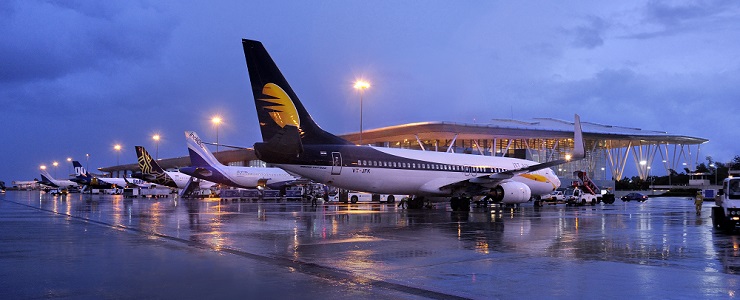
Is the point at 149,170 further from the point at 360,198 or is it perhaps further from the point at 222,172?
the point at 360,198

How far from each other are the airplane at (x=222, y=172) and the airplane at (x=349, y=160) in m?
31.0

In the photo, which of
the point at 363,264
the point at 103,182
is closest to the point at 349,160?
the point at 363,264

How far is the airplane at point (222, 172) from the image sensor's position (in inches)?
2414

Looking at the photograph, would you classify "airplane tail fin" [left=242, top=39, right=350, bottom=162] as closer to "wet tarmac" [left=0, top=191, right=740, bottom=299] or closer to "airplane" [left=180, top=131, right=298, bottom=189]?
"wet tarmac" [left=0, top=191, right=740, bottom=299]

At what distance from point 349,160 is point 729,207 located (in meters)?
15.4

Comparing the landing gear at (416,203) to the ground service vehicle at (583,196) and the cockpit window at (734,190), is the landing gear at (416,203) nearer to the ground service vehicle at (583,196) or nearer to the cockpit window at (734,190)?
the ground service vehicle at (583,196)

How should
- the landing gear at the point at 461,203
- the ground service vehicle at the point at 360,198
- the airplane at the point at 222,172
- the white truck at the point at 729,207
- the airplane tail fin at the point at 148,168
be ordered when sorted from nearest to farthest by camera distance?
the white truck at the point at 729,207 → the landing gear at the point at 461,203 → the ground service vehicle at the point at 360,198 → the airplane at the point at 222,172 → the airplane tail fin at the point at 148,168

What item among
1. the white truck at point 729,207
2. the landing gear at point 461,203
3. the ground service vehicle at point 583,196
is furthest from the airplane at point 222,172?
the white truck at point 729,207

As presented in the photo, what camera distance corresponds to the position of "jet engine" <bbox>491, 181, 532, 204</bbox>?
3159cm

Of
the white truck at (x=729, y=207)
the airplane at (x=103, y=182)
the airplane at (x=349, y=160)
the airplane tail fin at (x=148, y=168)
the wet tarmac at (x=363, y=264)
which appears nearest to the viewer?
the wet tarmac at (x=363, y=264)

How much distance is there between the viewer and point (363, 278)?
344 inches

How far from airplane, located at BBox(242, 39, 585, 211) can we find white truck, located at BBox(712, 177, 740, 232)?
467 inches

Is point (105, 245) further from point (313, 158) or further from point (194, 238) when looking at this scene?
point (313, 158)

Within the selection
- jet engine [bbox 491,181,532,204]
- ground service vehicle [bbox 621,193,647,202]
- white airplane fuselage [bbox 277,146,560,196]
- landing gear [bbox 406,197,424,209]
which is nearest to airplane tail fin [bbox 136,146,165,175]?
landing gear [bbox 406,197,424,209]
